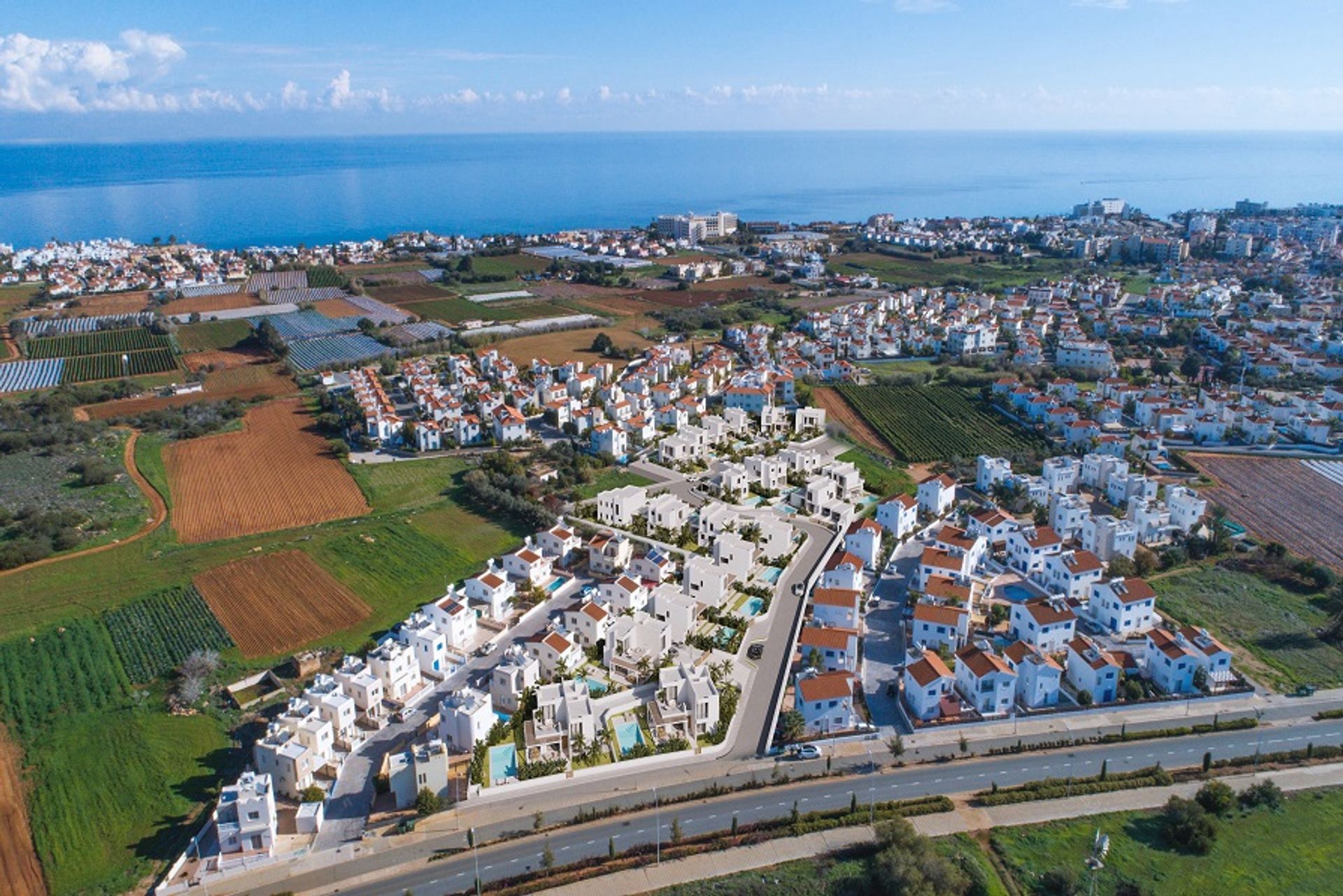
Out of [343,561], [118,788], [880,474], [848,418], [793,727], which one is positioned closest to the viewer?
[118,788]

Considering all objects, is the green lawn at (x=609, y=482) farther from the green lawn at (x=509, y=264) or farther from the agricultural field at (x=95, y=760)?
the green lawn at (x=509, y=264)

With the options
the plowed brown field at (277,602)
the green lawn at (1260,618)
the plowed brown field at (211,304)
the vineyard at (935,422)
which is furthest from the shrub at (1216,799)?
the plowed brown field at (211,304)

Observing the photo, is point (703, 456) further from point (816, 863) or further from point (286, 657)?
point (816, 863)

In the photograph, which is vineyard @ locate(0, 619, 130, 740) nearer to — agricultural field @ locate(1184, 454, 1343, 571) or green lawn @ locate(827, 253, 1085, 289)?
agricultural field @ locate(1184, 454, 1343, 571)

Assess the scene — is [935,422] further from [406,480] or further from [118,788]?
[118,788]

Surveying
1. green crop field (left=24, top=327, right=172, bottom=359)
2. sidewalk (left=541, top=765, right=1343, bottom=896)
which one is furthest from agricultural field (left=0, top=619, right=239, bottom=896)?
green crop field (left=24, top=327, right=172, bottom=359)

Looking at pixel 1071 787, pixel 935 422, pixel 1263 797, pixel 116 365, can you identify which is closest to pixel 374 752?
pixel 1071 787

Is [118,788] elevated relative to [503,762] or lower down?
lower down

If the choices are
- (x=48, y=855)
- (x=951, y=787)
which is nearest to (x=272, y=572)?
(x=48, y=855)
